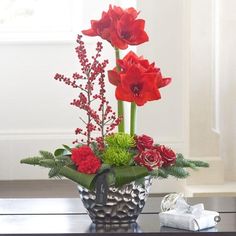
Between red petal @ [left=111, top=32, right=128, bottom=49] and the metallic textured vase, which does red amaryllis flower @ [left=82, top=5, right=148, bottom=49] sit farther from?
the metallic textured vase

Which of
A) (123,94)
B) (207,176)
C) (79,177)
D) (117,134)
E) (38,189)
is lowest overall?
(38,189)

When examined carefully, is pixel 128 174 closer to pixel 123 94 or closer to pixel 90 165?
pixel 90 165

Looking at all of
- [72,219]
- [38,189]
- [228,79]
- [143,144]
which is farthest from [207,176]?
[143,144]

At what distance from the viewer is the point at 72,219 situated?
2.24 m

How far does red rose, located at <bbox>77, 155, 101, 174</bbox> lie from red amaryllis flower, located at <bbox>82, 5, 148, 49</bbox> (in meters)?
0.32

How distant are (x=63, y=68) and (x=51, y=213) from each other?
421cm

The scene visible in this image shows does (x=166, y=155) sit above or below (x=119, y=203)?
above

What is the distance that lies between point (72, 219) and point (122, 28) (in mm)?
584

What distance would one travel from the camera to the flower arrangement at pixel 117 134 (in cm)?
204

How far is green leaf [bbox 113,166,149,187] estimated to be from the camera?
2027 millimetres

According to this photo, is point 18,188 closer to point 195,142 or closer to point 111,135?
point 195,142

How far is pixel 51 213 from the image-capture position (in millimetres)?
2352

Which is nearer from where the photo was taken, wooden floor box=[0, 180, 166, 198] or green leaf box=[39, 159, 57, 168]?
green leaf box=[39, 159, 57, 168]

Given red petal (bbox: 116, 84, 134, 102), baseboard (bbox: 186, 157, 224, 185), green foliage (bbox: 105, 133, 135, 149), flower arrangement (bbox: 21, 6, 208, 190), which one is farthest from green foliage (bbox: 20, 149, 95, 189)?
baseboard (bbox: 186, 157, 224, 185)
